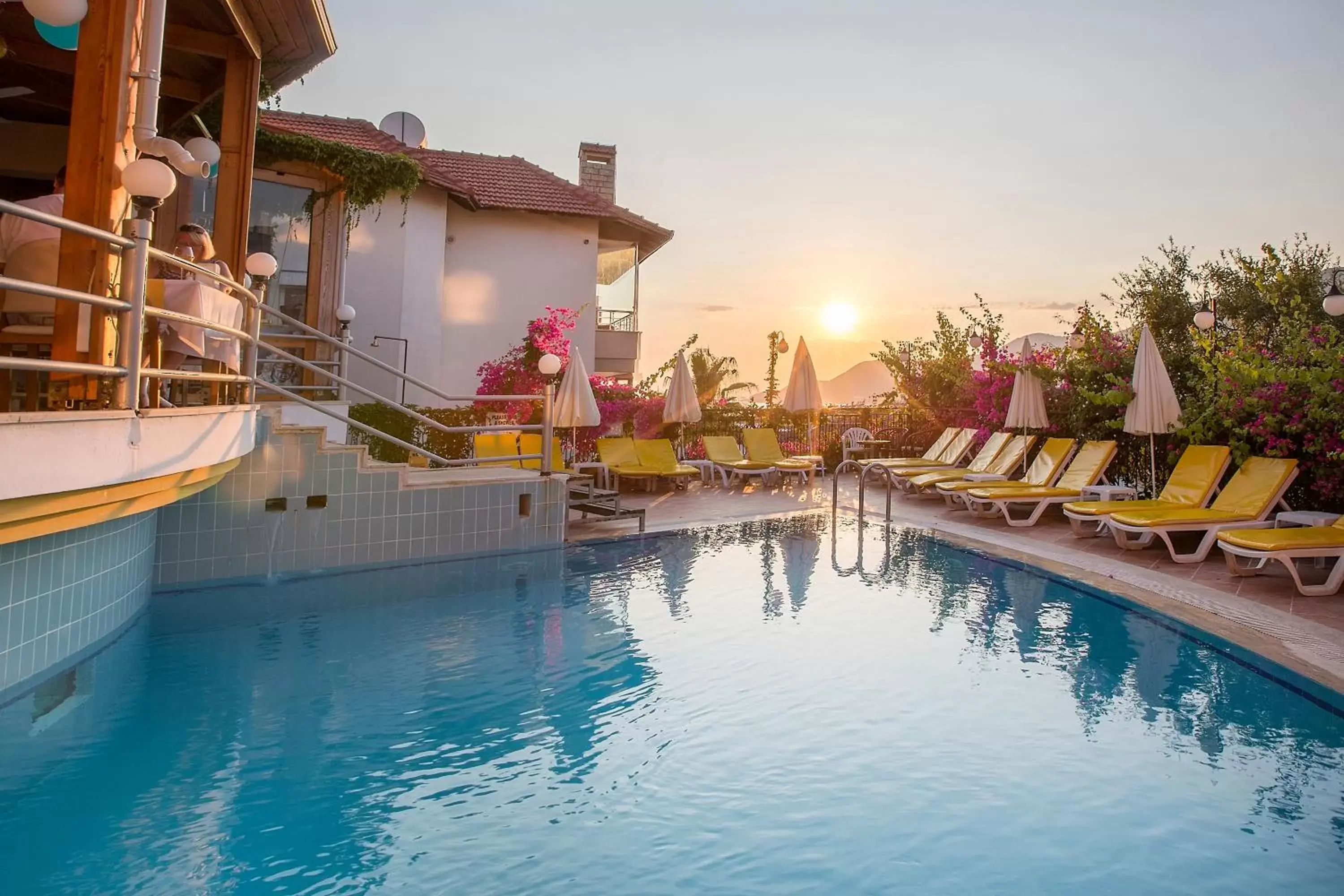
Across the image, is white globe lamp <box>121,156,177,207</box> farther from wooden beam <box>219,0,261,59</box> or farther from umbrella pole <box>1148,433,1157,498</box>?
umbrella pole <box>1148,433,1157,498</box>

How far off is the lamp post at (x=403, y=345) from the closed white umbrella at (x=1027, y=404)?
1000 centimetres

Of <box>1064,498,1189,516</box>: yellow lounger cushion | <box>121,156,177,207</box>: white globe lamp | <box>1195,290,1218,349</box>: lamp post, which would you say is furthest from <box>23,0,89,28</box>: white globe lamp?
<box>1195,290,1218,349</box>: lamp post

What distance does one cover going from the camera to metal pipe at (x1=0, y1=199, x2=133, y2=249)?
2953 millimetres

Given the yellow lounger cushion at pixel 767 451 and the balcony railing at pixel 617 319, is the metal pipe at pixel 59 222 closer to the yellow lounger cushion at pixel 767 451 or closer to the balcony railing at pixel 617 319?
the yellow lounger cushion at pixel 767 451

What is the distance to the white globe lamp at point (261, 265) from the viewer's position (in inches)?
288

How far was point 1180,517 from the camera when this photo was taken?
25.3 feet

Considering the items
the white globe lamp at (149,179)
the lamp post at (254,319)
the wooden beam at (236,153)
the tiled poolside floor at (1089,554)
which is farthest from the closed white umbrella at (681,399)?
the white globe lamp at (149,179)

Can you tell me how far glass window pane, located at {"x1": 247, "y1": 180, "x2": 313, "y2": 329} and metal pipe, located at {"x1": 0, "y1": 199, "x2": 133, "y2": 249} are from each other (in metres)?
9.25

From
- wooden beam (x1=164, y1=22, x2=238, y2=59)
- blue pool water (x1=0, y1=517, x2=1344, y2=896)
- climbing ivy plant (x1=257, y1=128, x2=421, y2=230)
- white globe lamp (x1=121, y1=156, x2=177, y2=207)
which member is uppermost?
climbing ivy plant (x1=257, y1=128, x2=421, y2=230)

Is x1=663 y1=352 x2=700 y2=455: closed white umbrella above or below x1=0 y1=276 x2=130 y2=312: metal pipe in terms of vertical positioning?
above

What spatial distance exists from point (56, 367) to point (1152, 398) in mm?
10086

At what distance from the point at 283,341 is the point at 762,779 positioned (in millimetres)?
10102

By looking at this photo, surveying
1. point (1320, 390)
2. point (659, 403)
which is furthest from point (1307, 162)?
point (659, 403)

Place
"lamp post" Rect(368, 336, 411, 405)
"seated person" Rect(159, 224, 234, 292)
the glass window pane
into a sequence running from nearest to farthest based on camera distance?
"seated person" Rect(159, 224, 234, 292) < the glass window pane < "lamp post" Rect(368, 336, 411, 405)
